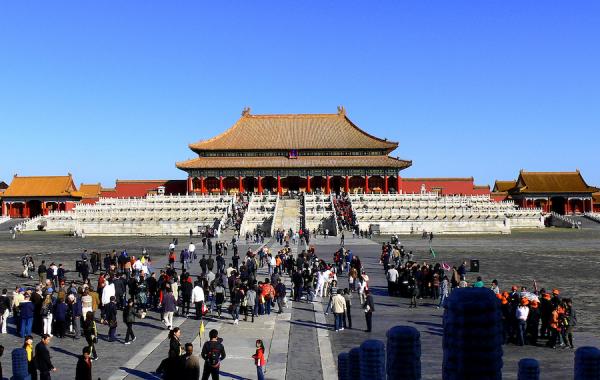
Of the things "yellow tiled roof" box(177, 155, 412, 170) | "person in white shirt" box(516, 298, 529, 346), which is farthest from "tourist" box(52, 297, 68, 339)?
"yellow tiled roof" box(177, 155, 412, 170)

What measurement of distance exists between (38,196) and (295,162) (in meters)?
37.3

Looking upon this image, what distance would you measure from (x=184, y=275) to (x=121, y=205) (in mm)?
48341

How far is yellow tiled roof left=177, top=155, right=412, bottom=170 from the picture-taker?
82.4 metres

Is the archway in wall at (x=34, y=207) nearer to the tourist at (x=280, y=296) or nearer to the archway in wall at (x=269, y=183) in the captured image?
the archway in wall at (x=269, y=183)

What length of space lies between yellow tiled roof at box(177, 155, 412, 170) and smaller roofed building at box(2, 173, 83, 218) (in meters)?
18.6

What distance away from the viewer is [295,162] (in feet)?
277

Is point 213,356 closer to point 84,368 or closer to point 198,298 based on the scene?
point 84,368

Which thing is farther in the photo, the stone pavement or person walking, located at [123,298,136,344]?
person walking, located at [123,298,136,344]

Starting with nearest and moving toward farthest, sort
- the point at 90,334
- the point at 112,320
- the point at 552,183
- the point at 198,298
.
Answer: the point at 90,334, the point at 112,320, the point at 198,298, the point at 552,183

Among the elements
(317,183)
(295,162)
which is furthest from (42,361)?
(317,183)

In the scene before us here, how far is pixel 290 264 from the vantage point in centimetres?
2567

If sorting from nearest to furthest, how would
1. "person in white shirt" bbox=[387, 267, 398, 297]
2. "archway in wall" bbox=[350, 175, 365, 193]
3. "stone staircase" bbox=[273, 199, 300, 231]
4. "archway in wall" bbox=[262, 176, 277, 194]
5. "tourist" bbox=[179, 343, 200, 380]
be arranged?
"tourist" bbox=[179, 343, 200, 380], "person in white shirt" bbox=[387, 267, 398, 297], "stone staircase" bbox=[273, 199, 300, 231], "archway in wall" bbox=[350, 175, 365, 193], "archway in wall" bbox=[262, 176, 277, 194]

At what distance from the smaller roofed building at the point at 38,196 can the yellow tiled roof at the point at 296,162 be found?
1865cm

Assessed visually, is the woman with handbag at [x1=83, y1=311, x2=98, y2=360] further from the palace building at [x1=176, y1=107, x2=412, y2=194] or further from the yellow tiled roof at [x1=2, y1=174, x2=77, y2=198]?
the yellow tiled roof at [x1=2, y1=174, x2=77, y2=198]
